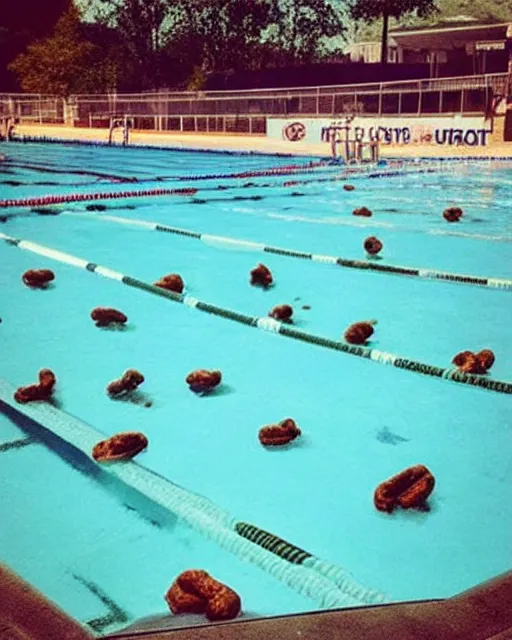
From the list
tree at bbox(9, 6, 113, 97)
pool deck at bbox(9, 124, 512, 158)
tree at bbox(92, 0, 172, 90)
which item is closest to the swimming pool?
pool deck at bbox(9, 124, 512, 158)

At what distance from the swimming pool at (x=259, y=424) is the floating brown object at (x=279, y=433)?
0.04 meters

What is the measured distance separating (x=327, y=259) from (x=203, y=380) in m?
3.10

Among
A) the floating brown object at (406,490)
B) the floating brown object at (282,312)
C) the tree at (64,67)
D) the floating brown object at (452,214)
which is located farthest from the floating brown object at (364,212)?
the tree at (64,67)

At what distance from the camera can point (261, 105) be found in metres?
26.2

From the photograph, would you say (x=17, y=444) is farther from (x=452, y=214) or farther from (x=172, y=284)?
(x=452, y=214)

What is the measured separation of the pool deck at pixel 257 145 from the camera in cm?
1850

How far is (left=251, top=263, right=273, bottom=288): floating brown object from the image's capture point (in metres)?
5.34

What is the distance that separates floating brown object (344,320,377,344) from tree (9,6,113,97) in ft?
119

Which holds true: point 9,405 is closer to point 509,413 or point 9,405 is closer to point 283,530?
point 283,530

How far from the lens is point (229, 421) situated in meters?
2.94

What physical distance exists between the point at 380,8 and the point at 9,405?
49.1m

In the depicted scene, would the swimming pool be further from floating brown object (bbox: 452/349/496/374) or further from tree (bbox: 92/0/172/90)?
tree (bbox: 92/0/172/90)

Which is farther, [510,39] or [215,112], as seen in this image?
[215,112]

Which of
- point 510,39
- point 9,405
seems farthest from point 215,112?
point 9,405
